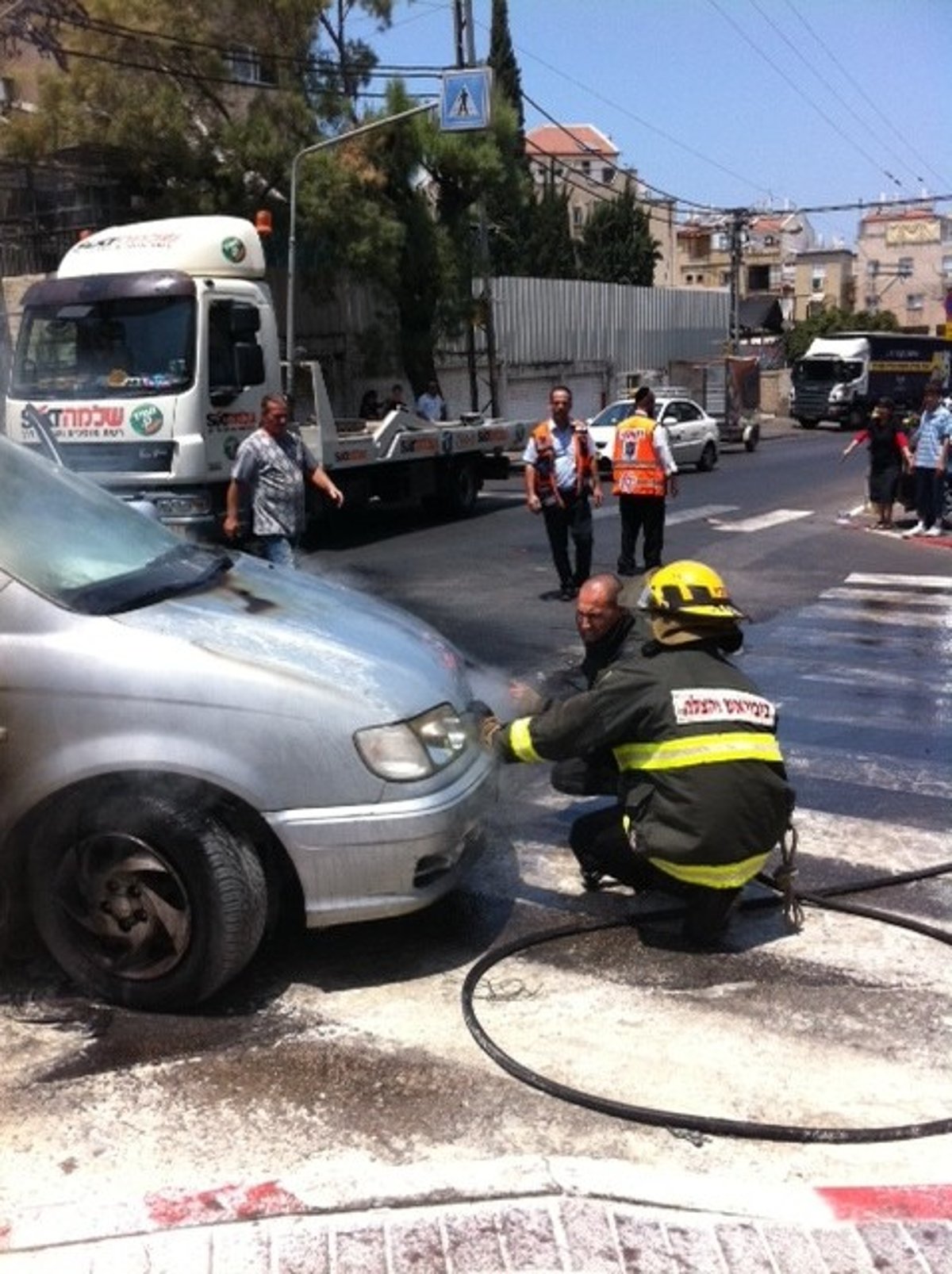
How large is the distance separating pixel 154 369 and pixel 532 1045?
378 inches

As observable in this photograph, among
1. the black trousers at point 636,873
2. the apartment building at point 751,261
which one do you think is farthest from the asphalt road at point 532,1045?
the apartment building at point 751,261

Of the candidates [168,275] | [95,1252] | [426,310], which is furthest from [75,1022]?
[426,310]

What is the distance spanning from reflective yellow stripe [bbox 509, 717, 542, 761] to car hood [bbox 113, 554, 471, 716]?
18 cm

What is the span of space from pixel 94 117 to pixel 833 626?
61.6ft

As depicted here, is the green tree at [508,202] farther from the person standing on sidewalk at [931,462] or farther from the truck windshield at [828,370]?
the person standing on sidewalk at [931,462]

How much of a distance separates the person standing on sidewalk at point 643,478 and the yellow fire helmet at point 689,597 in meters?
6.79

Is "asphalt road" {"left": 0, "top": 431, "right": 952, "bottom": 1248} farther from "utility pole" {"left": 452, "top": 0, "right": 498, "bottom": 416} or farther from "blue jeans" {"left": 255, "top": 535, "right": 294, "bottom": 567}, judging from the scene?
"utility pole" {"left": 452, "top": 0, "right": 498, "bottom": 416}

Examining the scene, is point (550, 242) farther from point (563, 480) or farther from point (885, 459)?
point (563, 480)

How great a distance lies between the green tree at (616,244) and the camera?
6000 cm

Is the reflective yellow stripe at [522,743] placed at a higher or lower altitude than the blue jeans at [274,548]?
lower

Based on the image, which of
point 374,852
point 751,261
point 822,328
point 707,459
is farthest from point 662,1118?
point 751,261

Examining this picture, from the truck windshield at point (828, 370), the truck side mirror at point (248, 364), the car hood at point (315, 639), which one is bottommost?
the car hood at point (315, 639)

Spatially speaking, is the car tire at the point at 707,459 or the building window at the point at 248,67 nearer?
the building window at the point at 248,67

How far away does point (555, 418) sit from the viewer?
10469 millimetres
